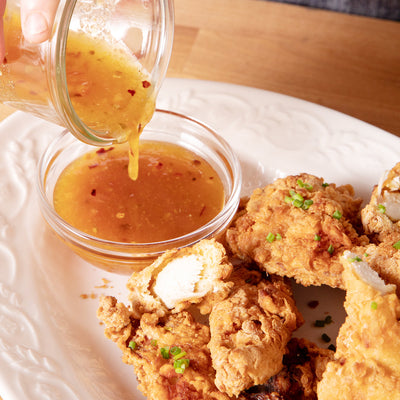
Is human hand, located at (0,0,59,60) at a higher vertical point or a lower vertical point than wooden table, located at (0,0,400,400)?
higher

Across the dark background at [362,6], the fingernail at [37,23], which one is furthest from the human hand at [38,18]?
the dark background at [362,6]

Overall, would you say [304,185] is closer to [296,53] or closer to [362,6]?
[296,53]

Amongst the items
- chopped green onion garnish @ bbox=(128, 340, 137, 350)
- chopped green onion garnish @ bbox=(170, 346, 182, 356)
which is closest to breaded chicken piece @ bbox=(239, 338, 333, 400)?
chopped green onion garnish @ bbox=(170, 346, 182, 356)

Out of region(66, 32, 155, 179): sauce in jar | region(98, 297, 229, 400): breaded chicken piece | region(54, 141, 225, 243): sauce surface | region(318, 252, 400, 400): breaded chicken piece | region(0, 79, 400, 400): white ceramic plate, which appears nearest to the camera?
region(318, 252, 400, 400): breaded chicken piece

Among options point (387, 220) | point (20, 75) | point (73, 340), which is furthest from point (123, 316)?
point (387, 220)

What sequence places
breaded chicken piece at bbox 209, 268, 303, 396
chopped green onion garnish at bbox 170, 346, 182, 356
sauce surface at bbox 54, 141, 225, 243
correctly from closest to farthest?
1. breaded chicken piece at bbox 209, 268, 303, 396
2. chopped green onion garnish at bbox 170, 346, 182, 356
3. sauce surface at bbox 54, 141, 225, 243

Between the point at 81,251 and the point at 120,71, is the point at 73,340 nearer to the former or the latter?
the point at 81,251

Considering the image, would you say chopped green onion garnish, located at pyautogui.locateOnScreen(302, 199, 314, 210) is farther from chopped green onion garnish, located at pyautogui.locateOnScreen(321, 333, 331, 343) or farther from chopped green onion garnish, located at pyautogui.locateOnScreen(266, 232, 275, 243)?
chopped green onion garnish, located at pyautogui.locateOnScreen(321, 333, 331, 343)

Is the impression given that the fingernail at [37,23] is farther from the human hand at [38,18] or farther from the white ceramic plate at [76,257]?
the white ceramic plate at [76,257]

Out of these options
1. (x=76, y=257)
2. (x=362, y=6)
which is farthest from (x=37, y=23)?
(x=362, y=6)
